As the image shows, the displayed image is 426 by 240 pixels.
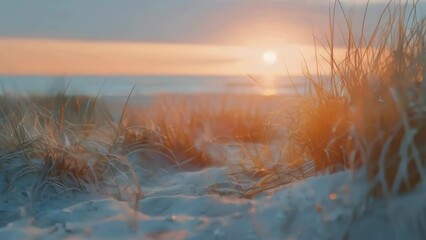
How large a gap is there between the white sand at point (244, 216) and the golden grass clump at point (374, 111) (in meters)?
0.08

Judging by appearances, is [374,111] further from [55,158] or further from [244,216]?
[55,158]

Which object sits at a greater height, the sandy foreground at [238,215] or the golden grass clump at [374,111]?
the golden grass clump at [374,111]

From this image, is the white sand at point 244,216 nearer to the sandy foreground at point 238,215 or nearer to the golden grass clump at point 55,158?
the sandy foreground at point 238,215

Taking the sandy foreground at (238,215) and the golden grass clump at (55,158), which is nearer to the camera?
the sandy foreground at (238,215)

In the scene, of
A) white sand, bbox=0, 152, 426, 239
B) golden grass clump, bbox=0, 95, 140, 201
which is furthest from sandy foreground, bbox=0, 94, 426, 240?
golden grass clump, bbox=0, 95, 140, 201

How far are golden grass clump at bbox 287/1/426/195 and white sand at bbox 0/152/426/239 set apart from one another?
0.25 feet

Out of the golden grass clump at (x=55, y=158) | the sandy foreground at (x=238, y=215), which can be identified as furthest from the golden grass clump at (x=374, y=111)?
the golden grass clump at (x=55, y=158)

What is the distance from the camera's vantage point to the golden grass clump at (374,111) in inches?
80.4

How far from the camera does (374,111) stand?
2.10 meters

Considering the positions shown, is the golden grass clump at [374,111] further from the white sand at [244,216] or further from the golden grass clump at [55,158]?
the golden grass clump at [55,158]

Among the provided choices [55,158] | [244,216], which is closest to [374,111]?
[244,216]

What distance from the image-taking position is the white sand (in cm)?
200

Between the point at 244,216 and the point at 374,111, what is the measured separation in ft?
1.75

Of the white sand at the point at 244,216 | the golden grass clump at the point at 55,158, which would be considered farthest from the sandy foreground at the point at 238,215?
the golden grass clump at the point at 55,158
